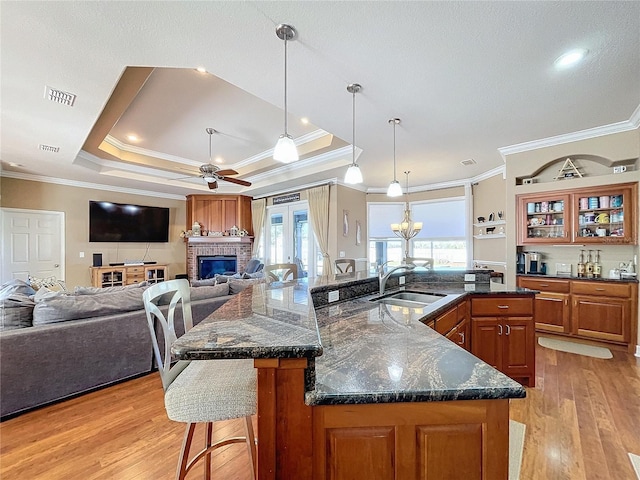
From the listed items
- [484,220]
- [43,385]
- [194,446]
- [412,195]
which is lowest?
[194,446]

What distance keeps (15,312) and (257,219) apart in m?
5.25

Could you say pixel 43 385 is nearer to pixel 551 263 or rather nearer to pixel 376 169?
pixel 376 169

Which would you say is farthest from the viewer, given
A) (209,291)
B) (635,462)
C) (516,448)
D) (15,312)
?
(209,291)

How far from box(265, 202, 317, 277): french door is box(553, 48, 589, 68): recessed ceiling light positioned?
458cm

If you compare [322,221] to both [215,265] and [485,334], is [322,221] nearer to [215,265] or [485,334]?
[215,265]

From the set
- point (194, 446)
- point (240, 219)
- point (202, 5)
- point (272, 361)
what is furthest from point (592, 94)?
point (240, 219)

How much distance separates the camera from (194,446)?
1853 mm

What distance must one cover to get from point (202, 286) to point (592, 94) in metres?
4.53

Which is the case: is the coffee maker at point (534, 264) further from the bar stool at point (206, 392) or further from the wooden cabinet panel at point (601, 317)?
the bar stool at point (206, 392)

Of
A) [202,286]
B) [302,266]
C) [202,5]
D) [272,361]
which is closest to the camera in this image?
[272,361]

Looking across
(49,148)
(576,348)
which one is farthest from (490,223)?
(49,148)

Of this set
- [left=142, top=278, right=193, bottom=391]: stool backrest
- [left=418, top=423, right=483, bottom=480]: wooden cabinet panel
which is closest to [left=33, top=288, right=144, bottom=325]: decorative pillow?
[left=142, top=278, right=193, bottom=391]: stool backrest

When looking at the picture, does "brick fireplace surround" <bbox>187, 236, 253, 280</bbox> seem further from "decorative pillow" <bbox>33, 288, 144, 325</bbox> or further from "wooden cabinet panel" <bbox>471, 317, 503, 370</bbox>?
"wooden cabinet panel" <bbox>471, 317, 503, 370</bbox>

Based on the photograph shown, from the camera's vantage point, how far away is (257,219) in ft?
24.0
